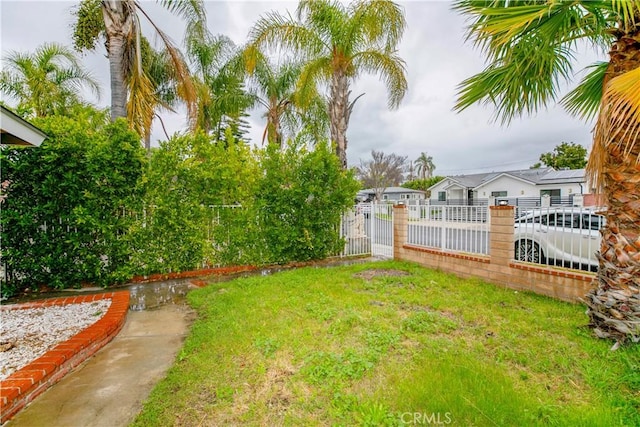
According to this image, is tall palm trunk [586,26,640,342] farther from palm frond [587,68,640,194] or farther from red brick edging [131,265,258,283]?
red brick edging [131,265,258,283]

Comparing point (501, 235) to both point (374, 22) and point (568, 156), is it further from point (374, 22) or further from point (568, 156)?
point (568, 156)

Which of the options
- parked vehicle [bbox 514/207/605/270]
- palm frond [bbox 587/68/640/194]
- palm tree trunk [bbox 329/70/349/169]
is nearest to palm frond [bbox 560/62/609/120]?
palm frond [bbox 587/68/640/194]

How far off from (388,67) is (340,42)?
5.84ft

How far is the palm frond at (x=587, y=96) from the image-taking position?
13.9ft

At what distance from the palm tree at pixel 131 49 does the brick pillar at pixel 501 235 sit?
8589mm

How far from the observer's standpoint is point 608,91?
2.82m

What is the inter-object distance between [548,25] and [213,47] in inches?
546

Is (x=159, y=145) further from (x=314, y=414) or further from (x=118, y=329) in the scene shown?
(x=314, y=414)

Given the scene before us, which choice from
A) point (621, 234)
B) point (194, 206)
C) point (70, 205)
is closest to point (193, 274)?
point (194, 206)

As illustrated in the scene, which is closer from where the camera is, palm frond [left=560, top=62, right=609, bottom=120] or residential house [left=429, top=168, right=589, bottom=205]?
palm frond [left=560, top=62, right=609, bottom=120]

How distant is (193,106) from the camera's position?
30.1ft

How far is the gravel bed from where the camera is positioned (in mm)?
3084

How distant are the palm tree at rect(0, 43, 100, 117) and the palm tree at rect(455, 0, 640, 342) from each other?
14.7 m

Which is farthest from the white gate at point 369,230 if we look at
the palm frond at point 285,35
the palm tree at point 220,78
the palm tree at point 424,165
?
the palm tree at point 424,165
